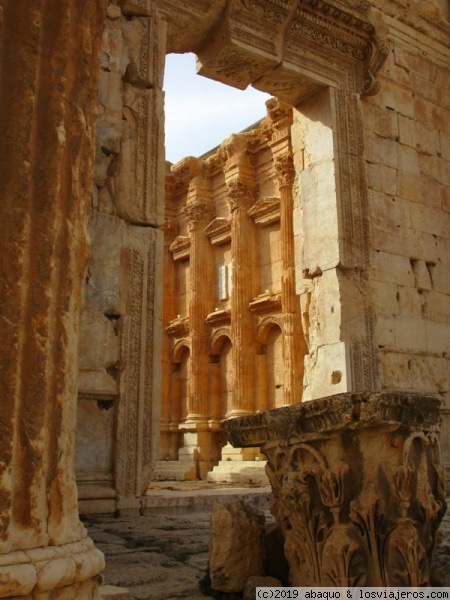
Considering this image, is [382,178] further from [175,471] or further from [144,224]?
[175,471]

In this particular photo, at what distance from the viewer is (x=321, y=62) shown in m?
8.24

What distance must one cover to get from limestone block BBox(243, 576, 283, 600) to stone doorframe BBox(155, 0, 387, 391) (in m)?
4.50

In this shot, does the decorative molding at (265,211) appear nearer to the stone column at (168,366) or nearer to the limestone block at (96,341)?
the stone column at (168,366)

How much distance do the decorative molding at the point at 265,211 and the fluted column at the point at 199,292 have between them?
2.32 meters

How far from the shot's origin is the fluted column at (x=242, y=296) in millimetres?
16172

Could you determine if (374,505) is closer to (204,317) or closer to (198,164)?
(204,317)

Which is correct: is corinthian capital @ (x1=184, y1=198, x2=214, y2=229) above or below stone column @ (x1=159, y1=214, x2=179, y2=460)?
above

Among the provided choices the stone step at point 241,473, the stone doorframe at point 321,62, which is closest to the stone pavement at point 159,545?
the stone doorframe at point 321,62

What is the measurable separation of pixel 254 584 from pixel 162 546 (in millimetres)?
1439

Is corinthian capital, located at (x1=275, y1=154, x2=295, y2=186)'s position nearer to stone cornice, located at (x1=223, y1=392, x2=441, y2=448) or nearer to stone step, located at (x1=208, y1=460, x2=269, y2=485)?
stone step, located at (x1=208, y1=460, x2=269, y2=485)

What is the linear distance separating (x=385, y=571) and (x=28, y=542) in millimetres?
1545

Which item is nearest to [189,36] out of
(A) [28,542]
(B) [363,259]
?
(B) [363,259]

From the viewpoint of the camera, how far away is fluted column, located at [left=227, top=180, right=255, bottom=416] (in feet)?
53.1

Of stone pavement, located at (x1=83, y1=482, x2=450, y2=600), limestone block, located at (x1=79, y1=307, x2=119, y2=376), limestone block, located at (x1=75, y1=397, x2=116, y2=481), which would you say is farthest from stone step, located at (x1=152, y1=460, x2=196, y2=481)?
limestone block, located at (x1=79, y1=307, x2=119, y2=376)
